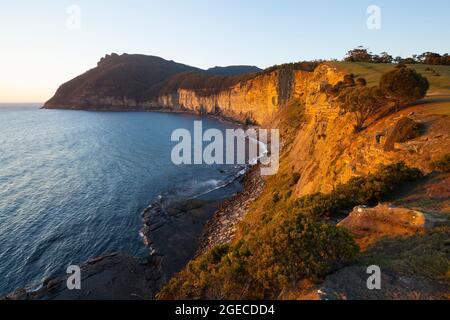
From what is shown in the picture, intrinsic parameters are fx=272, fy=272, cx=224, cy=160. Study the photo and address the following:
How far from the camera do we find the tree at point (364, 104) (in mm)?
20766

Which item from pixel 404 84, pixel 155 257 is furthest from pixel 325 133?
pixel 155 257

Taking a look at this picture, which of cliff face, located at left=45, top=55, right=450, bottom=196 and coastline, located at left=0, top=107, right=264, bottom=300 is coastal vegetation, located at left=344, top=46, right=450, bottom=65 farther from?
coastline, located at left=0, top=107, right=264, bottom=300

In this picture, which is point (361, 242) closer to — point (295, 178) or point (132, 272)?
point (295, 178)

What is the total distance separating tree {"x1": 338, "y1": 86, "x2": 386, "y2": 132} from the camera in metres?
20.8

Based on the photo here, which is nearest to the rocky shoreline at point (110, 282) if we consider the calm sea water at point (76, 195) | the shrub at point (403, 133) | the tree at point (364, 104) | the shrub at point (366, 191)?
the calm sea water at point (76, 195)

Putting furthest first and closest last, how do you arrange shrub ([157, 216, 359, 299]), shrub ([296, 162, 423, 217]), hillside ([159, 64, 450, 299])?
shrub ([296, 162, 423, 217]) → shrub ([157, 216, 359, 299]) → hillside ([159, 64, 450, 299])

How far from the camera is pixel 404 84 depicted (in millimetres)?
19125

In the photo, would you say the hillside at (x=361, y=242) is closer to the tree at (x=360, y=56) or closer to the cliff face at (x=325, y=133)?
the cliff face at (x=325, y=133)

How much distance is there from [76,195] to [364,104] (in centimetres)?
3775

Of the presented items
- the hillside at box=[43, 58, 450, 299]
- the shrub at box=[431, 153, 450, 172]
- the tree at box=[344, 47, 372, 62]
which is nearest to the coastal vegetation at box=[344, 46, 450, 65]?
the tree at box=[344, 47, 372, 62]

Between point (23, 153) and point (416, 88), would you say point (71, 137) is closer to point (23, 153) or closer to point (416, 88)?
point (23, 153)

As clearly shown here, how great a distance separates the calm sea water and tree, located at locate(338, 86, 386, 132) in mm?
22357

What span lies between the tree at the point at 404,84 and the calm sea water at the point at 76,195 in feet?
81.6
